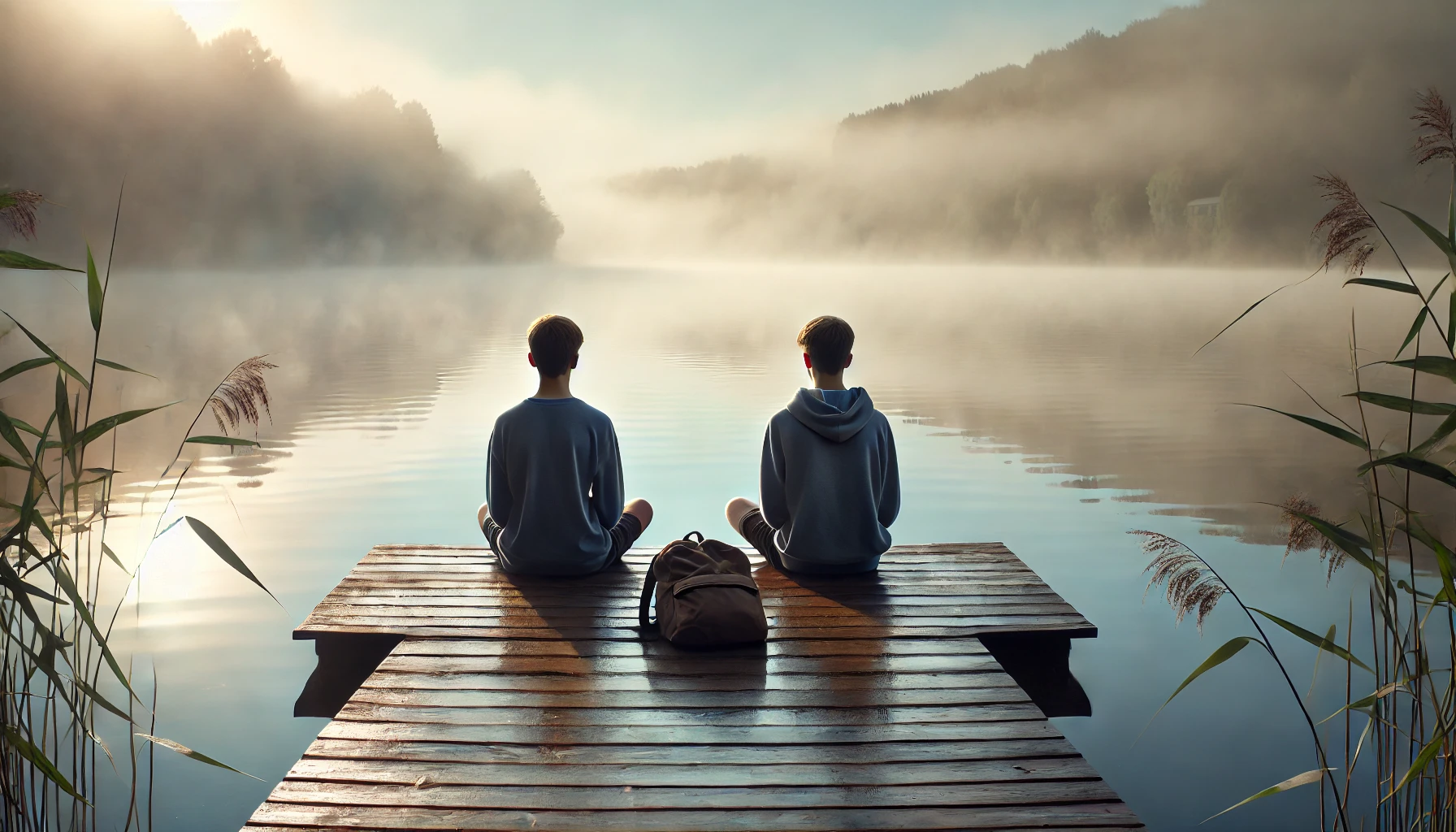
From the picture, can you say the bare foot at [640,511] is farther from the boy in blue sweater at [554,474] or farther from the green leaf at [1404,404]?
the green leaf at [1404,404]

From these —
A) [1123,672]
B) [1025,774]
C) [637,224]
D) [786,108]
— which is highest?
[786,108]

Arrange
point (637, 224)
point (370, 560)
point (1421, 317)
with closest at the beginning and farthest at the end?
point (1421, 317) → point (370, 560) → point (637, 224)

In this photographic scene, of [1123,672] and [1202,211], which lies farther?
[1202,211]

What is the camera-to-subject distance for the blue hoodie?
3.25 m

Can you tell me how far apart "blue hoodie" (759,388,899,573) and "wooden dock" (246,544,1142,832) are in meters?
0.13

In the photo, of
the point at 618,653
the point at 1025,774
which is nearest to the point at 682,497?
the point at 618,653

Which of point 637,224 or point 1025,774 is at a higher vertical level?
point 637,224

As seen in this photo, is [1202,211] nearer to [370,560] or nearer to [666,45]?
[666,45]

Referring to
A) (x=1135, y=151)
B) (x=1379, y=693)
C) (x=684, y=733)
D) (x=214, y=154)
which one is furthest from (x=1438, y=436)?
(x=1135, y=151)

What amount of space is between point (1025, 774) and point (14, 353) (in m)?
20.0

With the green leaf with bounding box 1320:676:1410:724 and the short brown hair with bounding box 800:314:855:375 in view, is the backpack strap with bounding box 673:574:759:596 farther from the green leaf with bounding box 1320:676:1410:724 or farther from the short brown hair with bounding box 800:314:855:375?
the green leaf with bounding box 1320:676:1410:724

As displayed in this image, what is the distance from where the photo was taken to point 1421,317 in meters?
1.81

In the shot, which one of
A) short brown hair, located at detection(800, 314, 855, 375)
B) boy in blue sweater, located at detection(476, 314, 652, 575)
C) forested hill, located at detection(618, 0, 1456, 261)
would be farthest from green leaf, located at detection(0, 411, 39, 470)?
forested hill, located at detection(618, 0, 1456, 261)

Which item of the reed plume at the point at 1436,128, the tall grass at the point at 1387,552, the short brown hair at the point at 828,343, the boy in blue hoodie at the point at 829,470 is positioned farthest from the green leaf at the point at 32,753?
the reed plume at the point at 1436,128
